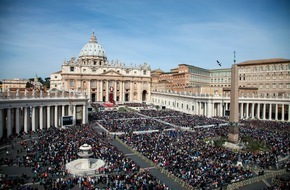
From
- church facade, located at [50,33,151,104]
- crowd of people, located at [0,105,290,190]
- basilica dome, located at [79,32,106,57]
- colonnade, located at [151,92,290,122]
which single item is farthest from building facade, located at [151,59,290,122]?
basilica dome, located at [79,32,106,57]

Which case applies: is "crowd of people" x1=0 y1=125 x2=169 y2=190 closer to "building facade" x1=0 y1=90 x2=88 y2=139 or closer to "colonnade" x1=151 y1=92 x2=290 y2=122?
"building facade" x1=0 y1=90 x2=88 y2=139

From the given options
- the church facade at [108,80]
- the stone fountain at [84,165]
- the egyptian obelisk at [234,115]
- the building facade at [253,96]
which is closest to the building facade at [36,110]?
the stone fountain at [84,165]

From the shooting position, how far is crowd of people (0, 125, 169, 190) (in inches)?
663

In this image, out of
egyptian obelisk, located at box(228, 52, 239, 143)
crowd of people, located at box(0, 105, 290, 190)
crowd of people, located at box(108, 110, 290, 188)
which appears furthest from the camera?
egyptian obelisk, located at box(228, 52, 239, 143)

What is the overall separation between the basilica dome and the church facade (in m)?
21.2

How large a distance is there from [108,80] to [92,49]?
30392 millimetres

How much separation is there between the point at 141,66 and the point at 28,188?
74.2 metres

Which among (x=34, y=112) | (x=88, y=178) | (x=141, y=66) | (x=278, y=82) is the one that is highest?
(x=141, y=66)

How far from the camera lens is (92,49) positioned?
105250 millimetres

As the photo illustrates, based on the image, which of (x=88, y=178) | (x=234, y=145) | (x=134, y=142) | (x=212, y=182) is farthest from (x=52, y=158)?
(x=234, y=145)

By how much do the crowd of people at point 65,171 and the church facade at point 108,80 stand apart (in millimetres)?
49565

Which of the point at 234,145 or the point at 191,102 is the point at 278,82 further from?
the point at 234,145

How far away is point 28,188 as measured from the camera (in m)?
15.7

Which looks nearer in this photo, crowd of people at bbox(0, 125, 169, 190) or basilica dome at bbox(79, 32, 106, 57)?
crowd of people at bbox(0, 125, 169, 190)
